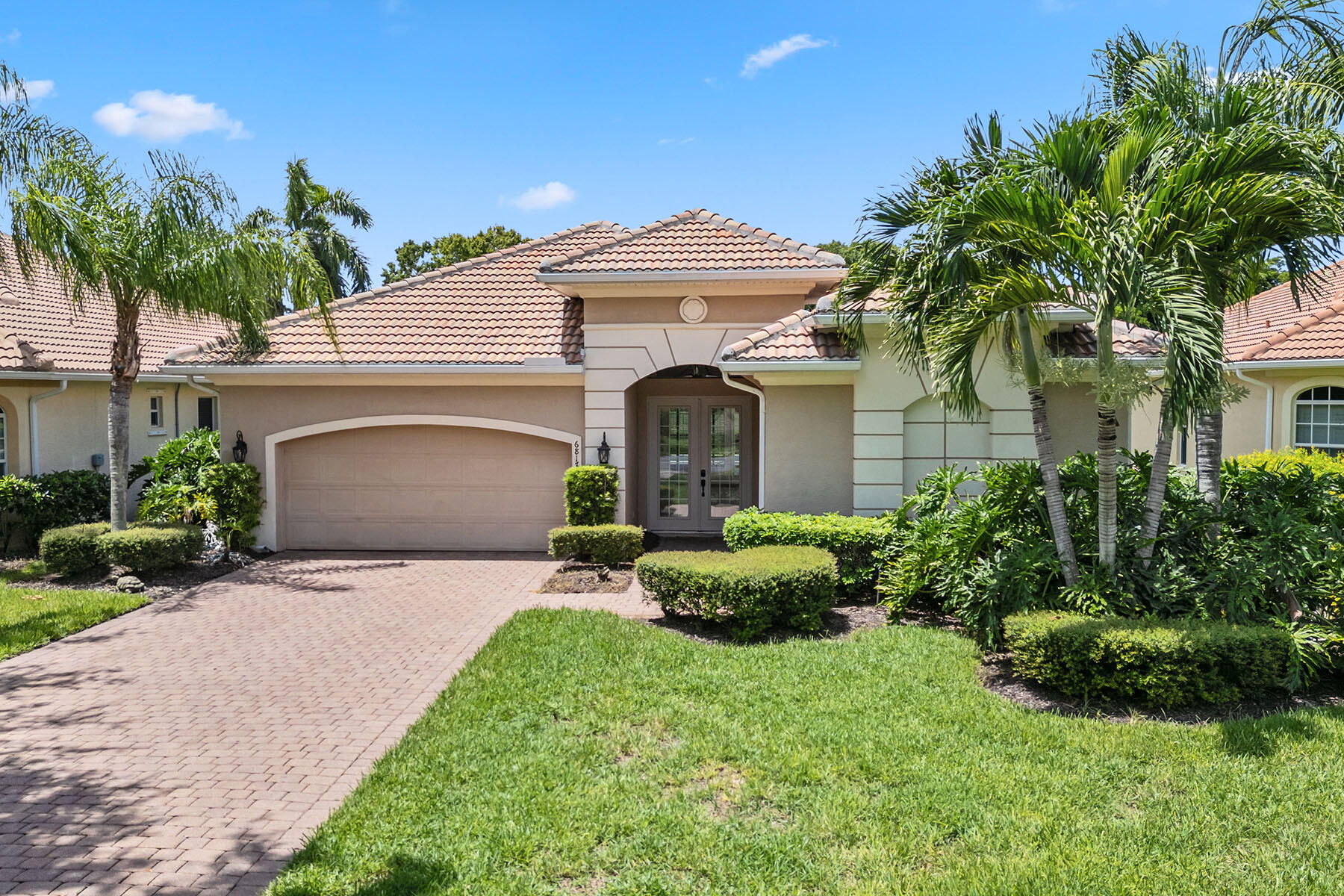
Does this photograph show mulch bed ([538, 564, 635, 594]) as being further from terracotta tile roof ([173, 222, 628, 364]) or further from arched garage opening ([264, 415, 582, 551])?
terracotta tile roof ([173, 222, 628, 364])

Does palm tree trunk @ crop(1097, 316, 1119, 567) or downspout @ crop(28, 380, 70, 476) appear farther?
downspout @ crop(28, 380, 70, 476)

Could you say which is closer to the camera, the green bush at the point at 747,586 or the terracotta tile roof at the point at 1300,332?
the green bush at the point at 747,586

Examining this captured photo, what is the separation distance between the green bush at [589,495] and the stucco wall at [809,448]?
2.72 m

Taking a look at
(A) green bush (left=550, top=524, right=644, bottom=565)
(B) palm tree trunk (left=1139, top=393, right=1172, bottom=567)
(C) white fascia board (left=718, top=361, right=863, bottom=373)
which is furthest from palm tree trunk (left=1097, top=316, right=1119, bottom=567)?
(A) green bush (left=550, top=524, right=644, bottom=565)

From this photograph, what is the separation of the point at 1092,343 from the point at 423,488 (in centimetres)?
1043

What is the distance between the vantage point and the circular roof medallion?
1295 cm

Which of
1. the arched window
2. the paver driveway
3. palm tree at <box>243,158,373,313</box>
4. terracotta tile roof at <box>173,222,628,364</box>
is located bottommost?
the paver driveway

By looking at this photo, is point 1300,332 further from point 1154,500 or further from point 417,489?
point 417,489

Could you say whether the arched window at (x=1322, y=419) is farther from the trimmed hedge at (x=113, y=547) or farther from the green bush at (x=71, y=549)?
the green bush at (x=71, y=549)

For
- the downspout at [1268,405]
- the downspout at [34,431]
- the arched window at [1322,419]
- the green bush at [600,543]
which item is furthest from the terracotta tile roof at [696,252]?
the arched window at [1322,419]

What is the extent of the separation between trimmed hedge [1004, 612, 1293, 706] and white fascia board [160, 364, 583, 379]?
848 centimetres

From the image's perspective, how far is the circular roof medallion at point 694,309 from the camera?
12.9 meters

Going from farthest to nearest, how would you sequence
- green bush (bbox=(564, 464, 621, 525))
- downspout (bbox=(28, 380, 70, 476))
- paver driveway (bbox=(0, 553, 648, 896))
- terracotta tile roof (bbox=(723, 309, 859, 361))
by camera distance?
downspout (bbox=(28, 380, 70, 476))
green bush (bbox=(564, 464, 621, 525))
terracotta tile roof (bbox=(723, 309, 859, 361))
paver driveway (bbox=(0, 553, 648, 896))

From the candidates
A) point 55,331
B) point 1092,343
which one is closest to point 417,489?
point 55,331
